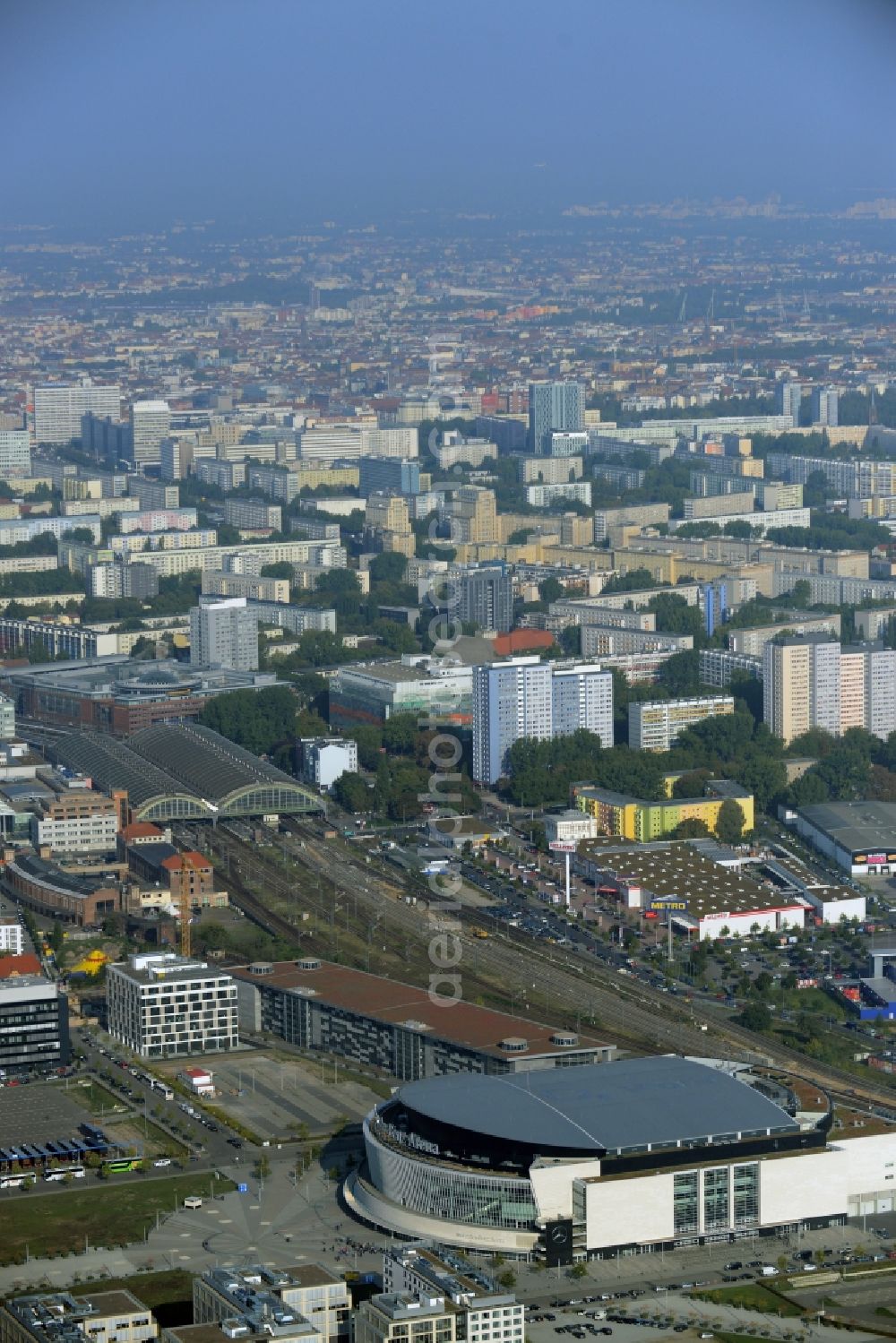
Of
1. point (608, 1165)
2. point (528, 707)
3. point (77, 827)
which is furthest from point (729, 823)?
point (608, 1165)

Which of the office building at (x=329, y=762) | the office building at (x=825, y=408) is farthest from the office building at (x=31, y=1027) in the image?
the office building at (x=825, y=408)

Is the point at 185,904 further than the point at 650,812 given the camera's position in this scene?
No

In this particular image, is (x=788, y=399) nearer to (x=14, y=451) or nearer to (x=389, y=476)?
(x=389, y=476)

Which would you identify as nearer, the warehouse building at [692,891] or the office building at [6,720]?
the warehouse building at [692,891]

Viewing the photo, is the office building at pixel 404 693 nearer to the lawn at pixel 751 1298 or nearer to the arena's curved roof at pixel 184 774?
the arena's curved roof at pixel 184 774

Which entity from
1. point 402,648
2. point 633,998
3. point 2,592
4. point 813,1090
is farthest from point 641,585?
point 813,1090

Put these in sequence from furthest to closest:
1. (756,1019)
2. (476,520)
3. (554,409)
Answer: (554,409) < (476,520) < (756,1019)

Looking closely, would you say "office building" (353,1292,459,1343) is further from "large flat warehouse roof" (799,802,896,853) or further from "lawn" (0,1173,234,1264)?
"large flat warehouse roof" (799,802,896,853)
